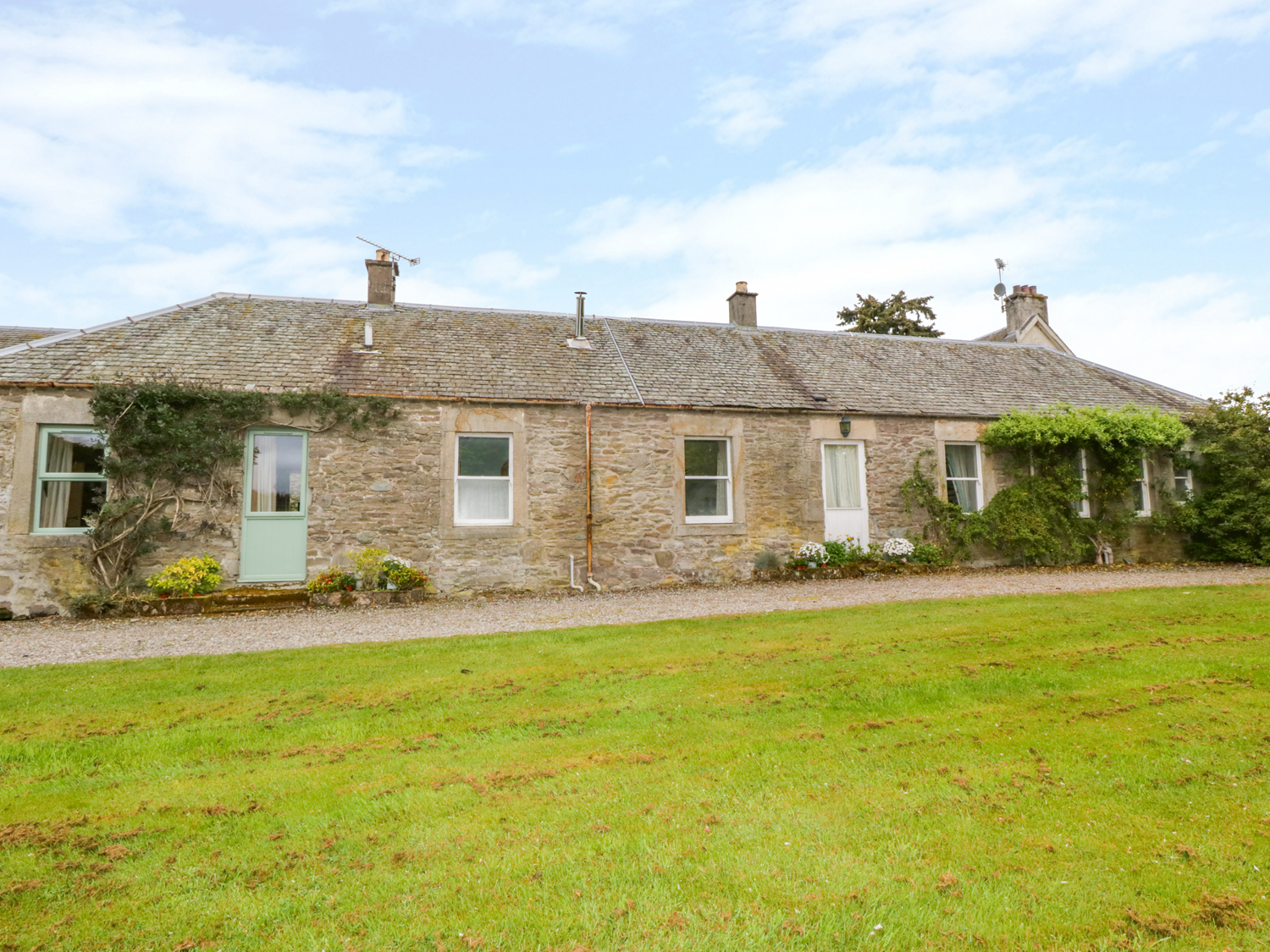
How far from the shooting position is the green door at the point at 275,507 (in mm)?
12516

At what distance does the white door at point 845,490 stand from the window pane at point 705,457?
2.05m

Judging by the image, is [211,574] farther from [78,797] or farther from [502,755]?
[502,755]

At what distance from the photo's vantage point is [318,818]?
3902mm

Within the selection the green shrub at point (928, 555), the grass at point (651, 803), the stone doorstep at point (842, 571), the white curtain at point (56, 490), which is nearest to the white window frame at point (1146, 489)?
the green shrub at point (928, 555)

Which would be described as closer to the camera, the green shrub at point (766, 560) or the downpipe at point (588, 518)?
the downpipe at point (588, 518)

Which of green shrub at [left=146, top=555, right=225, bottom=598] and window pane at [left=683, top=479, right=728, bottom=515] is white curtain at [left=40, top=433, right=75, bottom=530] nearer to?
green shrub at [left=146, top=555, right=225, bottom=598]

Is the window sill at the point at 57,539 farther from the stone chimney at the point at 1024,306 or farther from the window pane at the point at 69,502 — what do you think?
the stone chimney at the point at 1024,306

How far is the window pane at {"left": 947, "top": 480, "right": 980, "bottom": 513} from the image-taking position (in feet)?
52.7

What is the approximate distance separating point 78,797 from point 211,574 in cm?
831

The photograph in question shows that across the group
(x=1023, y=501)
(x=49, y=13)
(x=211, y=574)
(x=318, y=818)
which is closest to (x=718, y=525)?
(x=1023, y=501)

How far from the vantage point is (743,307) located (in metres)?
19.0

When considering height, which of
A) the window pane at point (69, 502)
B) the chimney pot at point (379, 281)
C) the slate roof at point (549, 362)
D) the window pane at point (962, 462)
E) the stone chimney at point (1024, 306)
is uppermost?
the stone chimney at point (1024, 306)

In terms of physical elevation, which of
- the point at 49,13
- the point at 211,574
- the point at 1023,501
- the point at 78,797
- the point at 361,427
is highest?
the point at 49,13

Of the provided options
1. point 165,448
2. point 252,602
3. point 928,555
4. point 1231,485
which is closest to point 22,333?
point 165,448
